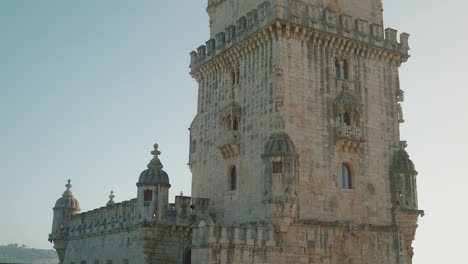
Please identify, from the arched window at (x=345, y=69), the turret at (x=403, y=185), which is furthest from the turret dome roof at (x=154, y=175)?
the turret at (x=403, y=185)

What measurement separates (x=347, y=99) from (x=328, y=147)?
3.24 metres

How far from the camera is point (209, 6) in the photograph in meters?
40.0

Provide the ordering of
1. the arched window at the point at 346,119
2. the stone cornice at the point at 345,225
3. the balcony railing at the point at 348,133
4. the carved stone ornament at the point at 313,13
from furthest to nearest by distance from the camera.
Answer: the arched window at the point at 346,119
the carved stone ornament at the point at 313,13
the balcony railing at the point at 348,133
the stone cornice at the point at 345,225

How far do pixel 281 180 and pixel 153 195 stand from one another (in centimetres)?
882

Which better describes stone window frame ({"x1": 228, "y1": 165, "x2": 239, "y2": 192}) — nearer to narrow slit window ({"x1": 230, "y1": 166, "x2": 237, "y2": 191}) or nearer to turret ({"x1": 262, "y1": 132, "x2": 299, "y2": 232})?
narrow slit window ({"x1": 230, "y1": 166, "x2": 237, "y2": 191})

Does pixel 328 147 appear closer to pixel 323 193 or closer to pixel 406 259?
pixel 323 193

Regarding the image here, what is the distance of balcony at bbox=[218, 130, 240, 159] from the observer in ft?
108

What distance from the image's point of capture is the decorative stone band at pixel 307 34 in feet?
104

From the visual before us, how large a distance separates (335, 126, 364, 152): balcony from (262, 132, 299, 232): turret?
3.74 metres

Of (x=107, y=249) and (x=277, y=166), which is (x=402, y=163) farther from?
(x=107, y=249)

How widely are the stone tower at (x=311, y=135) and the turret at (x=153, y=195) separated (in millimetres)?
3392

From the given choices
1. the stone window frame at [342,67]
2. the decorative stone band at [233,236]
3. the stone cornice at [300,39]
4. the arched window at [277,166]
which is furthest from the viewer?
the stone window frame at [342,67]

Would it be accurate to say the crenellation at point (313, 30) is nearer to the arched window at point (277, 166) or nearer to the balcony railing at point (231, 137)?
the balcony railing at point (231, 137)

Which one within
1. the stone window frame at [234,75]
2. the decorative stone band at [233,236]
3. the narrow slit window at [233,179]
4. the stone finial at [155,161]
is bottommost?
the decorative stone band at [233,236]
